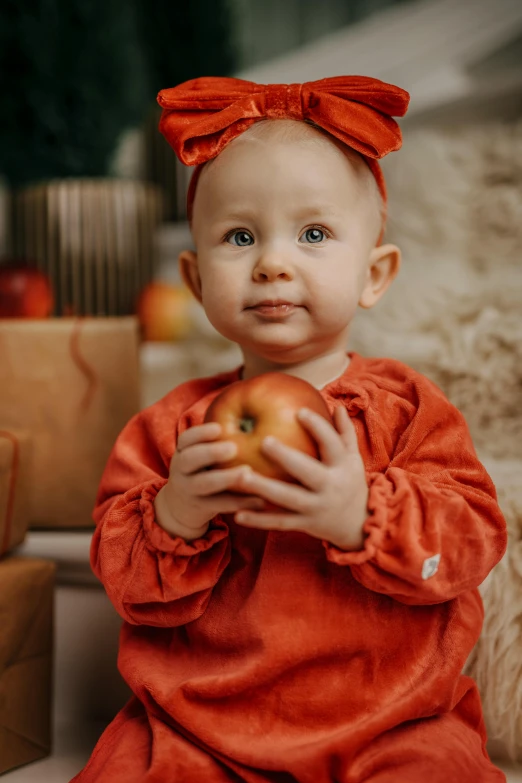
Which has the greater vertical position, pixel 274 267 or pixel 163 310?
pixel 274 267

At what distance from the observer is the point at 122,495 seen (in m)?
0.87

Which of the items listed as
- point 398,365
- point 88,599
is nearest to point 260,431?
point 398,365

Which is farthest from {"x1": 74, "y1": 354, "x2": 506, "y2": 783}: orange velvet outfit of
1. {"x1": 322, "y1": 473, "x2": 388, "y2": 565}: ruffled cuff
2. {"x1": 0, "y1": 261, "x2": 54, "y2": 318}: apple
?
{"x1": 0, "y1": 261, "x2": 54, "y2": 318}: apple

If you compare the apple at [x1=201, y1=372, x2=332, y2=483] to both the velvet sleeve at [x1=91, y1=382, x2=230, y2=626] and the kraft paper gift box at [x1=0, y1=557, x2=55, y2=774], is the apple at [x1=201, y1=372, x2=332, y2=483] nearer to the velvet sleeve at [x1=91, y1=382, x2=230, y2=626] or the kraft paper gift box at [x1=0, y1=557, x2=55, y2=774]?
the velvet sleeve at [x1=91, y1=382, x2=230, y2=626]

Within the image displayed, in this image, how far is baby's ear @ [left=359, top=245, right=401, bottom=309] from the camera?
0.95 metres

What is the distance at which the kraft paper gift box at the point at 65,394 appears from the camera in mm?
1287

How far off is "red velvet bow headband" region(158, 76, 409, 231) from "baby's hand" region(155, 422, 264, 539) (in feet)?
1.13

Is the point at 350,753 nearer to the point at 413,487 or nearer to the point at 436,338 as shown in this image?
the point at 413,487

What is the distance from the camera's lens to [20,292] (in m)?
1.71

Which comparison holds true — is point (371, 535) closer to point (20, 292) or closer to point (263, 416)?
point (263, 416)

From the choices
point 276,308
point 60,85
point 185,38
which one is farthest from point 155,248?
point 276,308

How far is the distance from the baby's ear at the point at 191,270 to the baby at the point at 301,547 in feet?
0.28

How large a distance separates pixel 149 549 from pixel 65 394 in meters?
0.55

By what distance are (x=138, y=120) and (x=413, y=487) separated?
7.33 ft
